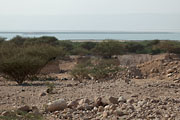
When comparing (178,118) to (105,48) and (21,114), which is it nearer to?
(21,114)

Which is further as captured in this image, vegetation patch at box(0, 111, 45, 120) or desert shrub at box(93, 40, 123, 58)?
desert shrub at box(93, 40, 123, 58)

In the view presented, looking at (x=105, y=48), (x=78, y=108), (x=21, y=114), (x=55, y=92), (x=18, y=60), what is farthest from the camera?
(x=105, y=48)

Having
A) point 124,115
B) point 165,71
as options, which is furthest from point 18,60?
point 124,115

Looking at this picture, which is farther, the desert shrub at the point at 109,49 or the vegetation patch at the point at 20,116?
the desert shrub at the point at 109,49

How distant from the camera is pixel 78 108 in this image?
23.4ft

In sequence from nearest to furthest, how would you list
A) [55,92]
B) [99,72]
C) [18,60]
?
[55,92] < [18,60] < [99,72]

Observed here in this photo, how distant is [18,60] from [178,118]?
33.2ft

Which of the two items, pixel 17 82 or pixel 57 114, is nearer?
pixel 57 114

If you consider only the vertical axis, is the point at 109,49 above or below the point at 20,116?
below

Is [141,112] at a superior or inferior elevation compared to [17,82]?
superior

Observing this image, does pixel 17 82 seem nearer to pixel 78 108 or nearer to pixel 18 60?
pixel 18 60

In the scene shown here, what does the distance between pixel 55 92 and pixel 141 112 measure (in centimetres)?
472

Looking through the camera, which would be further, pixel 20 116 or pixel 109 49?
pixel 109 49

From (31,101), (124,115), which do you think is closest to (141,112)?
(124,115)
